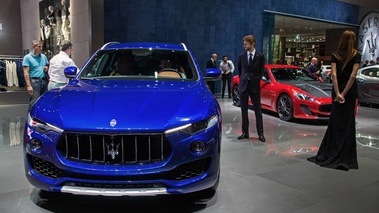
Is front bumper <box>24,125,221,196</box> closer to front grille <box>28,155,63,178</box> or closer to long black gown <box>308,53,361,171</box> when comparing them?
front grille <box>28,155,63,178</box>

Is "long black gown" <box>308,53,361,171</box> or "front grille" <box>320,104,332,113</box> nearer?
"long black gown" <box>308,53,361,171</box>

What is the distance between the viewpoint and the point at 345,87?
411cm

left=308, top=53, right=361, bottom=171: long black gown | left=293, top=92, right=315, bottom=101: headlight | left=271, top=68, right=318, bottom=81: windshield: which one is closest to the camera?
left=308, top=53, right=361, bottom=171: long black gown

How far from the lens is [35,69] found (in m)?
6.31

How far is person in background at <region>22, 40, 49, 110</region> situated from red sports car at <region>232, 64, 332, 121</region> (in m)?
5.26

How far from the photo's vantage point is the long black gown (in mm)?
4148

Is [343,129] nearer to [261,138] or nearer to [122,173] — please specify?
[261,138]

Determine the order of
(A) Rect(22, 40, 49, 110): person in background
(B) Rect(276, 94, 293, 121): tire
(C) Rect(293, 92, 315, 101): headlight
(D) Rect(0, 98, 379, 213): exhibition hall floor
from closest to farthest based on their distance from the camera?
(D) Rect(0, 98, 379, 213): exhibition hall floor
(A) Rect(22, 40, 49, 110): person in background
(C) Rect(293, 92, 315, 101): headlight
(B) Rect(276, 94, 293, 121): tire

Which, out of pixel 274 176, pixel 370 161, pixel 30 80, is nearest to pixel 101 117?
pixel 274 176

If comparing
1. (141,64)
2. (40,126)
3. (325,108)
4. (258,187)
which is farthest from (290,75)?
(40,126)

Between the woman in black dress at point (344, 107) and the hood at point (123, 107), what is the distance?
1.95 metres

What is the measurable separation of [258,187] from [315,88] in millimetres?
4769

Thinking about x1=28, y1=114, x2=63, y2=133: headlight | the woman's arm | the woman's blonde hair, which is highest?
the woman's blonde hair

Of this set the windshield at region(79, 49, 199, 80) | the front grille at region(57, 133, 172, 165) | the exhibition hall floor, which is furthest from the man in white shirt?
the front grille at region(57, 133, 172, 165)
